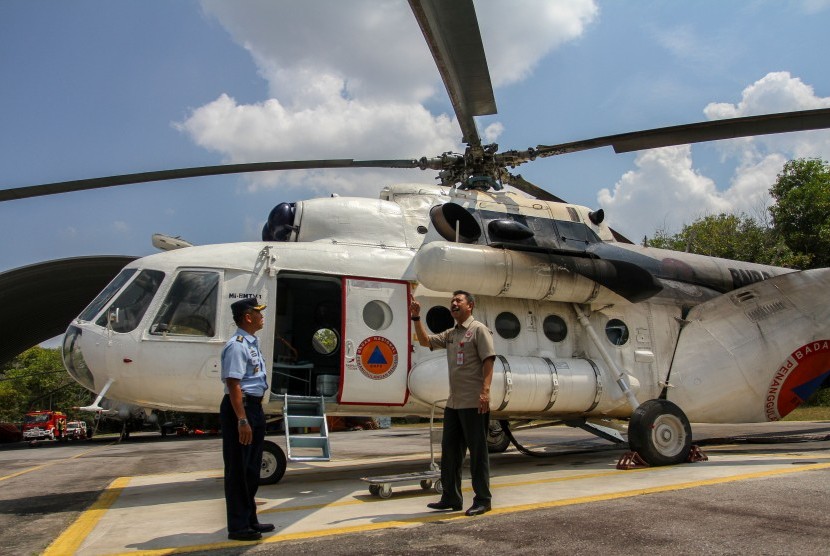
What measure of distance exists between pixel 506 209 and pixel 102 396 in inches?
221

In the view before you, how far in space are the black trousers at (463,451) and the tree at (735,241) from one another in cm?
2516

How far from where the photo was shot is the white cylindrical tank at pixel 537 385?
7465 mm

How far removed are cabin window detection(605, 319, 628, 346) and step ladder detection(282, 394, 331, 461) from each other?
4.23 metres

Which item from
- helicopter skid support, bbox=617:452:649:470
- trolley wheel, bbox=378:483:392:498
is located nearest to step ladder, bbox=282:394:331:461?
trolley wheel, bbox=378:483:392:498

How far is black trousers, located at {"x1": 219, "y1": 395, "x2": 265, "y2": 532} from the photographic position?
4.57m

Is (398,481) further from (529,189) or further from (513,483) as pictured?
(529,189)

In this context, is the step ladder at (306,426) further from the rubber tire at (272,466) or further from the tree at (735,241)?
the tree at (735,241)

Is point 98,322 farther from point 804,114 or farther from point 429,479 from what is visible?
point 804,114

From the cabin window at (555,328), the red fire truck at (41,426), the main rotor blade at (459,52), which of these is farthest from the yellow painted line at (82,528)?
the red fire truck at (41,426)

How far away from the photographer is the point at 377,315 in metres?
7.90

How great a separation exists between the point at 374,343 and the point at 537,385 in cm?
210

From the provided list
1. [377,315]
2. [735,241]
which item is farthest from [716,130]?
[735,241]

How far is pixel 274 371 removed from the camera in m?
8.07

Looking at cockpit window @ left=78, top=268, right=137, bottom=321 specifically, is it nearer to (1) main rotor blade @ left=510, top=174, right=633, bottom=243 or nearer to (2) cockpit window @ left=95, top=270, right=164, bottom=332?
(2) cockpit window @ left=95, top=270, right=164, bottom=332
